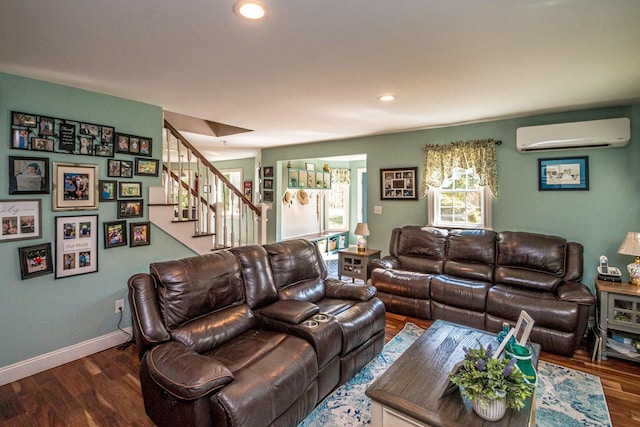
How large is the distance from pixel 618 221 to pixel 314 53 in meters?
3.62

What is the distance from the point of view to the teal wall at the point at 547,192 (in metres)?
3.25

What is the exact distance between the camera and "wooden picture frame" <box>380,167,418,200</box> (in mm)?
4520

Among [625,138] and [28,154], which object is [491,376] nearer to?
[625,138]

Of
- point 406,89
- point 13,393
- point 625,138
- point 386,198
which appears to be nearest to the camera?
point 13,393

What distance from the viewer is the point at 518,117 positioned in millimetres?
3730

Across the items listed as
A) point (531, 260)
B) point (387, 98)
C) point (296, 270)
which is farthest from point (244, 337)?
point (531, 260)

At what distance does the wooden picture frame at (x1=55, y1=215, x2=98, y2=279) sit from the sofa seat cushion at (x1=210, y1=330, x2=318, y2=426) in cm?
176

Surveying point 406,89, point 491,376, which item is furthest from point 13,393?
point 406,89

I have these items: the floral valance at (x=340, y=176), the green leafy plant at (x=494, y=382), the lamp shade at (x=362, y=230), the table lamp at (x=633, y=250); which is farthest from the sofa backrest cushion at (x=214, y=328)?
the floral valance at (x=340, y=176)

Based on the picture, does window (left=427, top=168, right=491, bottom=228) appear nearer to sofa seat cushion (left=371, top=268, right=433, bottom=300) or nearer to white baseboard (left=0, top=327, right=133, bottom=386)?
sofa seat cushion (left=371, top=268, right=433, bottom=300)

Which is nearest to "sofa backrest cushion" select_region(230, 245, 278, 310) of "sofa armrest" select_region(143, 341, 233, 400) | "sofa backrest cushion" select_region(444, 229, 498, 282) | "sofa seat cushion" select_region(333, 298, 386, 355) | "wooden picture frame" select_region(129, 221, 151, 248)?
"sofa seat cushion" select_region(333, 298, 386, 355)

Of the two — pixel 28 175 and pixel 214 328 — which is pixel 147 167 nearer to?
pixel 28 175

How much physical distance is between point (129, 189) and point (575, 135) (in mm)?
4669

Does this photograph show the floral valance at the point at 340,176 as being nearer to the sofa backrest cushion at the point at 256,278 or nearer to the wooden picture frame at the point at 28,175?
the sofa backrest cushion at the point at 256,278
